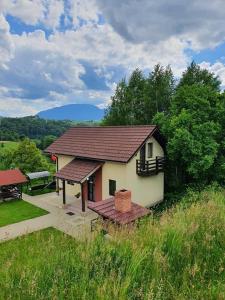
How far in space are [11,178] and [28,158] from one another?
23.5ft

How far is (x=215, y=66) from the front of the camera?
29.3 meters

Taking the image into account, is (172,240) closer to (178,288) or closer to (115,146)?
(178,288)

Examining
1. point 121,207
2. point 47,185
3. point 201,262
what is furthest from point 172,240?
point 47,185

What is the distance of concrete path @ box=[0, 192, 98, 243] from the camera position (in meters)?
14.1

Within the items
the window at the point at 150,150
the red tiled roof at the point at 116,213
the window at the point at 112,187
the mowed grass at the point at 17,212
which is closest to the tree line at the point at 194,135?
the window at the point at 150,150

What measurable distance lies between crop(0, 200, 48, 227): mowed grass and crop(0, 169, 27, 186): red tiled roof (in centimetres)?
146

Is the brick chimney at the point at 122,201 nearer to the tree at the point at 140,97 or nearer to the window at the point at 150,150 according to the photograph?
the window at the point at 150,150

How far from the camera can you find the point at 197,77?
92.8 ft

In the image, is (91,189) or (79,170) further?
(91,189)

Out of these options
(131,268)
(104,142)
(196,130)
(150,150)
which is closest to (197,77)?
(196,130)

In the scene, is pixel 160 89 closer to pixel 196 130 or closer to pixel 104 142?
pixel 104 142

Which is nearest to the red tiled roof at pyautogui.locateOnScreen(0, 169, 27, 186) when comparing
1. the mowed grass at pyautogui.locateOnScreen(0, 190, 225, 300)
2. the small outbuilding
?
the small outbuilding

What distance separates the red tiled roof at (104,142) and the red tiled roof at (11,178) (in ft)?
10.4

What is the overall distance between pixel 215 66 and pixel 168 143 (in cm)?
1641
